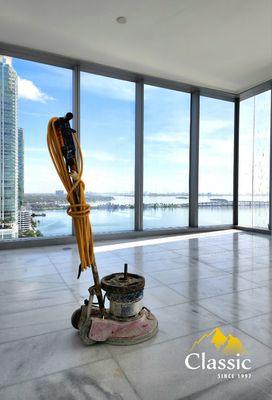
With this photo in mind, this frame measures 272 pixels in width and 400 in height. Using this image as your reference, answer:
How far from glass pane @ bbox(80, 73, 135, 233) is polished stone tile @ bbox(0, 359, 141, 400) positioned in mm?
3960

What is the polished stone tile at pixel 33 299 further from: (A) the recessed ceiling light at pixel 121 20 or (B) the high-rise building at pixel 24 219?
Result: (A) the recessed ceiling light at pixel 121 20

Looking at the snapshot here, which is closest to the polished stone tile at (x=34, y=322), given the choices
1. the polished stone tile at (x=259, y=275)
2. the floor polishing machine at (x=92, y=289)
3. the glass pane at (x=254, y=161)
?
the floor polishing machine at (x=92, y=289)

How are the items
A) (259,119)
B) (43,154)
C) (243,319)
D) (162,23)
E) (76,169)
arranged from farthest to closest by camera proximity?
(259,119)
(43,154)
(162,23)
(243,319)
(76,169)

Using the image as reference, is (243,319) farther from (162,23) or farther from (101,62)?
(101,62)

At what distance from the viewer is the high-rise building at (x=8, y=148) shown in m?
4.46

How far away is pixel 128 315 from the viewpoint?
1719 mm

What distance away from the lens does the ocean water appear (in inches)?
195

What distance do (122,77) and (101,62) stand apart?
1.86ft

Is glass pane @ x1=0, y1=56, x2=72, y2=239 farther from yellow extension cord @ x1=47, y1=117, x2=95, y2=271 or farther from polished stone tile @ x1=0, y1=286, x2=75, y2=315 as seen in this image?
yellow extension cord @ x1=47, y1=117, x2=95, y2=271

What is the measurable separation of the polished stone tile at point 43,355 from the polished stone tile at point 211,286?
43.0 inches

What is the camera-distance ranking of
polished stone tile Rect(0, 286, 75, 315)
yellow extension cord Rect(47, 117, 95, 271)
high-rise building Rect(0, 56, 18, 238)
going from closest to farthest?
yellow extension cord Rect(47, 117, 95, 271) → polished stone tile Rect(0, 286, 75, 315) → high-rise building Rect(0, 56, 18, 238)

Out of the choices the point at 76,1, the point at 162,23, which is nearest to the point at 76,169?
the point at 76,1

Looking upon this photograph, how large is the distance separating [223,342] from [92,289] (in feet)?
2.90

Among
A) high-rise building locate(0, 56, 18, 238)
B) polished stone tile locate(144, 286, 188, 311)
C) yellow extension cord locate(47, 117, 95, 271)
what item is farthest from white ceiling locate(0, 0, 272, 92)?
polished stone tile locate(144, 286, 188, 311)
